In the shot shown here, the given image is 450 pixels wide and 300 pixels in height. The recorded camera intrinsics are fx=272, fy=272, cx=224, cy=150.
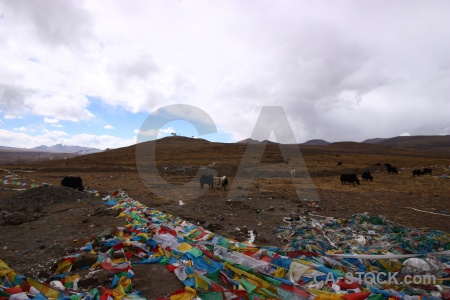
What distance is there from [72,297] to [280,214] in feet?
26.7

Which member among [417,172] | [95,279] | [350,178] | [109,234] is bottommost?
[95,279]

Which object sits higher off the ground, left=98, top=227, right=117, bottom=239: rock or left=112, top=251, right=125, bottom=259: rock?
left=98, top=227, right=117, bottom=239: rock

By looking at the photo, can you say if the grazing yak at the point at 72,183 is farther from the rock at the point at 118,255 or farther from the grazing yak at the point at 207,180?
the rock at the point at 118,255

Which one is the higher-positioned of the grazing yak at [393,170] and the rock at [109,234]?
the grazing yak at [393,170]

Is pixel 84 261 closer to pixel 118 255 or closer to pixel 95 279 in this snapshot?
pixel 118 255

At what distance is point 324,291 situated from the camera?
165 inches

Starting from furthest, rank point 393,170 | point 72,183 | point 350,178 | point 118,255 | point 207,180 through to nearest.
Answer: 1. point 393,170
2. point 350,178
3. point 207,180
4. point 72,183
5. point 118,255

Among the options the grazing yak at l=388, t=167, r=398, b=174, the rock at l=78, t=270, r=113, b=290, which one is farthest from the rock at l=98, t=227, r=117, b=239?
the grazing yak at l=388, t=167, r=398, b=174

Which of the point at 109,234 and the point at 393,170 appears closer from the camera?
the point at 109,234

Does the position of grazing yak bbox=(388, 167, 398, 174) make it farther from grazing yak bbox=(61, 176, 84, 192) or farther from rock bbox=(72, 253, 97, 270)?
rock bbox=(72, 253, 97, 270)

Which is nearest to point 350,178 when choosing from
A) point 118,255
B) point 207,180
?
point 207,180

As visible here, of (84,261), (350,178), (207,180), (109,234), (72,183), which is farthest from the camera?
(350,178)

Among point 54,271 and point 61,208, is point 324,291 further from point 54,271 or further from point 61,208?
point 61,208

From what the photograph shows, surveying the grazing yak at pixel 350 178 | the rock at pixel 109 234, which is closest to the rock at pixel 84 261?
the rock at pixel 109 234
